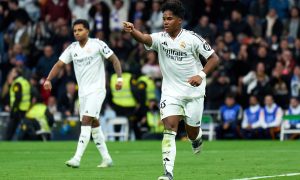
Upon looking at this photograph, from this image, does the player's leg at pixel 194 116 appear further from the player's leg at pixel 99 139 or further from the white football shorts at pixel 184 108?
the player's leg at pixel 99 139

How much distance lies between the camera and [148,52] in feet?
103

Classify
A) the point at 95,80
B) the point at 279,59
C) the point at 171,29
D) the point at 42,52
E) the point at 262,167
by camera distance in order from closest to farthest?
1. the point at 171,29
2. the point at 262,167
3. the point at 95,80
4. the point at 279,59
5. the point at 42,52

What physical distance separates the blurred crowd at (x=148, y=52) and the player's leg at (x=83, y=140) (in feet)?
39.6

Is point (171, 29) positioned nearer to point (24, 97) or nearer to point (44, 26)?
point (24, 97)

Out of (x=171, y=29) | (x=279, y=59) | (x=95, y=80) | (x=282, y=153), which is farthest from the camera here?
(x=279, y=59)

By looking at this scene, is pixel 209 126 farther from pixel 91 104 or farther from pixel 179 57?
pixel 179 57

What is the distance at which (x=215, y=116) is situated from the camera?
31.0 m

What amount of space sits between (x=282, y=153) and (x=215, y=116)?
9780 millimetres

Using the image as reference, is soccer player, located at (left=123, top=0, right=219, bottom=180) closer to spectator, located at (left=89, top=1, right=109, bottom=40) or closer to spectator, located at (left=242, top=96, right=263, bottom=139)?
spectator, located at (left=242, top=96, right=263, bottom=139)

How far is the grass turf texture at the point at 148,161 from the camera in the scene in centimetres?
1533

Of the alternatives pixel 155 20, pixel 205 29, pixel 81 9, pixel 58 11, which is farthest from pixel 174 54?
pixel 58 11

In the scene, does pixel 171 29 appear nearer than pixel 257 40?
Yes

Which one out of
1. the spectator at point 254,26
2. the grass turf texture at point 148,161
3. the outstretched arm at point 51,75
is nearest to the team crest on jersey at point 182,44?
the grass turf texture at point 148,161

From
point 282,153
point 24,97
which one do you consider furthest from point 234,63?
point 282,153
